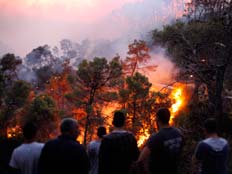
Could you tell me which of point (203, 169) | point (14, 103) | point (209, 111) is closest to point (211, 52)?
point (209, 111)

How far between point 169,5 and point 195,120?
386 feet

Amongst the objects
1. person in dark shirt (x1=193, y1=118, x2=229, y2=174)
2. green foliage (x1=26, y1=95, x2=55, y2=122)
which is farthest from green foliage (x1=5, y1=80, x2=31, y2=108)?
person in dark shirt (x1=193, y1=118, x2=229, y2=174)

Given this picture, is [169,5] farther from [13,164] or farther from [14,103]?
[13,164]

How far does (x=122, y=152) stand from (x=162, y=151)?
1.80ft

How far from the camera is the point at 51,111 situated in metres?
27.0

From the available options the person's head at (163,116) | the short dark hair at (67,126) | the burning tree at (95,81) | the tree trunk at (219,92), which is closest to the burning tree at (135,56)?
the burning tree at (95,81)

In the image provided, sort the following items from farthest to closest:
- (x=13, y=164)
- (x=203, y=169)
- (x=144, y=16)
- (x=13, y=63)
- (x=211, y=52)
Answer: (x=144, y=16) < (x=13, y=63) < (x=211, y=52) < (x=203, y=169) < (x=13, y=164)

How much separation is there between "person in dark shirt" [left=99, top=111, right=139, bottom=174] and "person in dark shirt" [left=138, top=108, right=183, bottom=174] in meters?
0.25

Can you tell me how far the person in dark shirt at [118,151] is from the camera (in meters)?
5.29

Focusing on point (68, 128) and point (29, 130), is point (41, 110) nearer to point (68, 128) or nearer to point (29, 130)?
point (29, 130)

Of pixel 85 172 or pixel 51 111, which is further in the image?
pixel 51 111

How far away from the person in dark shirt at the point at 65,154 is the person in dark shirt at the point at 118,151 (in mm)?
768

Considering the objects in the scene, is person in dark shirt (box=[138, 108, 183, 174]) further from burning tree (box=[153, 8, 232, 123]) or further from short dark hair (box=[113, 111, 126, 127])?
burning tree (box=[153, 8, 232, 123])

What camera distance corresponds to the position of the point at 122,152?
5.29 metres
